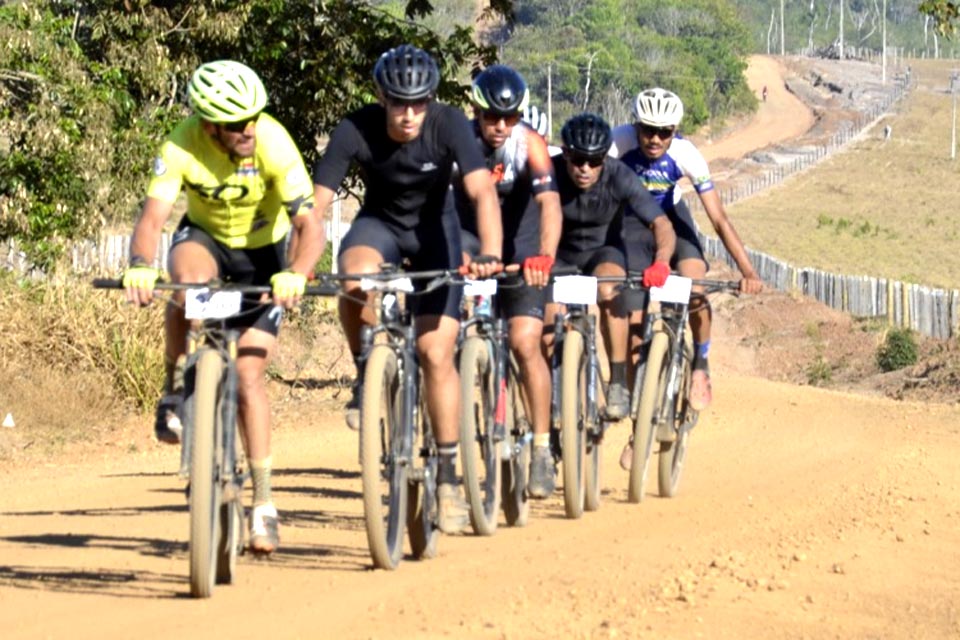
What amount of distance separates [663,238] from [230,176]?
3705mm

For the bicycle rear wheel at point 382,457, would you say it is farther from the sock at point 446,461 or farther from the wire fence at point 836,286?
the wire fence at point 836,286

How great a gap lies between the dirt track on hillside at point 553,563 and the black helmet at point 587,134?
2.01m

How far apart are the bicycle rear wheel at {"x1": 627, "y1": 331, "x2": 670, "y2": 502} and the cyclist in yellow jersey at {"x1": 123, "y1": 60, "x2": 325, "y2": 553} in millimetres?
3314

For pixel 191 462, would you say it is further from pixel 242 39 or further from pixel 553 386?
pixel 242 39

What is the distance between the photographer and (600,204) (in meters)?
10.9

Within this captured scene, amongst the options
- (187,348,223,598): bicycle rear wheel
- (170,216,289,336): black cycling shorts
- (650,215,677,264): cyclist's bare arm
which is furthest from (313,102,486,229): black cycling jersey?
(650,215,677,264): cyclist's bare arm

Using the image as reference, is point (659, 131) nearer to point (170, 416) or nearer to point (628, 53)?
point (170, 416)

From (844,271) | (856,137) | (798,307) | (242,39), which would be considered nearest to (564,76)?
(856,137)

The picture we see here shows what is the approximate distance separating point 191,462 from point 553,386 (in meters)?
3.36

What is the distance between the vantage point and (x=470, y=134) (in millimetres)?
8516

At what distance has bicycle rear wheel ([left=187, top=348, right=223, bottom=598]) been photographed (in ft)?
23.3

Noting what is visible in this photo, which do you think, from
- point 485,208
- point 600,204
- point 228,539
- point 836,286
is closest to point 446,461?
point 485,208

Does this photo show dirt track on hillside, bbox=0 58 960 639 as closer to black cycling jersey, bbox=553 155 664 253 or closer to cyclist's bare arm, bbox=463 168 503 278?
cyclist's bare arm, bbox=463 168 503 278

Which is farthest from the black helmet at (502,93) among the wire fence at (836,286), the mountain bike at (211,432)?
the wire fence at (836,286)
